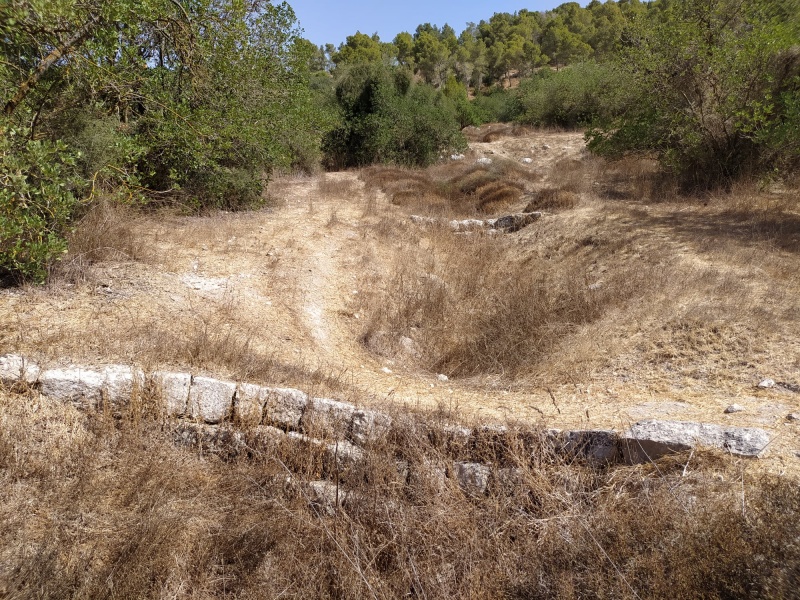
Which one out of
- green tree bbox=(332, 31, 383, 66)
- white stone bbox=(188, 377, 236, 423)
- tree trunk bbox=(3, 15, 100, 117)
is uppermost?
green tree bbox=(332, 31, 383, 66)

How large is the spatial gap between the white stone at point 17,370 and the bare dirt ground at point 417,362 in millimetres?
151

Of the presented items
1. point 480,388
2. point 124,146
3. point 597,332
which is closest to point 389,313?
point 480,388

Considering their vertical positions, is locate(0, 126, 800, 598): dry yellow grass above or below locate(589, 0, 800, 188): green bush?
below

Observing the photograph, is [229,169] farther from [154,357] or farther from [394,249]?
[154,357]

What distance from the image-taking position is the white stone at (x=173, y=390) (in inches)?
147

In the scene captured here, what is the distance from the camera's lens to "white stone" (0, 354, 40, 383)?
357 centimetres

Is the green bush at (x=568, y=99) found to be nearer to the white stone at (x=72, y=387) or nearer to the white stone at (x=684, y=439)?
the white stone at (x=684, y=439)

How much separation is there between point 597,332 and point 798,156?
290 inches

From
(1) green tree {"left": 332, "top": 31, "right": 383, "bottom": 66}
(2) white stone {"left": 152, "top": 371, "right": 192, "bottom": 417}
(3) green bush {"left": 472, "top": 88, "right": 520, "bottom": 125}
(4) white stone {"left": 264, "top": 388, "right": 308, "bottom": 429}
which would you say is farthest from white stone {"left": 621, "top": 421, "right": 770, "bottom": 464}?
(1) green tree {"left": 332, "top": 31, "right": 383, "bottom": 66}

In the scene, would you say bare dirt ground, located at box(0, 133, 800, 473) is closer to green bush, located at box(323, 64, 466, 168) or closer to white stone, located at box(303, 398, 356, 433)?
white stone, located at box(303, 398, 356, 433)

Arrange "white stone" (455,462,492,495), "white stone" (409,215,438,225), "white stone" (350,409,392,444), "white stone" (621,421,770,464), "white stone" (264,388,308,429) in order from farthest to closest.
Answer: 1. "white stone" (409,215,438,225)
2. "white stone" (264,388,308,429)
3. "white stone" (350,409,392,444)
4. "white stone" (455,462,492,495)
5. "white stone" (621,421,770,464)

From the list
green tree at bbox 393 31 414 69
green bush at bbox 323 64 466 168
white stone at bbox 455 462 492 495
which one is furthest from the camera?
green tree at bbox 393 31 414 69

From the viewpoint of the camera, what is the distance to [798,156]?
30.9 ft

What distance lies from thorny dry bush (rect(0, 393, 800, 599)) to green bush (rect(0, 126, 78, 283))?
177 cm
